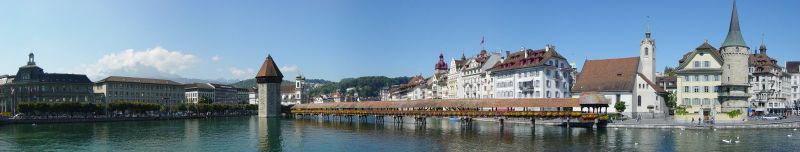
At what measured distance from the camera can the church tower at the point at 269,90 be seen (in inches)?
4914

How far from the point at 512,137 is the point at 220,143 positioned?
23.1 meters

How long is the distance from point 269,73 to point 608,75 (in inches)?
2649

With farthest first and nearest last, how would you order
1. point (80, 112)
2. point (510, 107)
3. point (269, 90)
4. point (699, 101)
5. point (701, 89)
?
point (269, 90) → point (80, 112) → point (699, 101) → point (701, 89) → point (510, 107)

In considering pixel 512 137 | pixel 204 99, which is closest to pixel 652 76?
pixel 512 137

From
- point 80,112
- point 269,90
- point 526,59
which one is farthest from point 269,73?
point 526,59

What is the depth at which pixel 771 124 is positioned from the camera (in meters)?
64.0

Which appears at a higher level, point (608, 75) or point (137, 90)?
point (608, 75)

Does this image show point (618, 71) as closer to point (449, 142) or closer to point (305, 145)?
point (449, 142)

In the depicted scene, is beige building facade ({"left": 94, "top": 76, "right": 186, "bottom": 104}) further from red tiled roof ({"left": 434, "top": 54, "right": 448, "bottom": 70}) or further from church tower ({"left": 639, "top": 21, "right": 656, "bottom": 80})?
church tower ({"left": 639, "top": 21, "right": 656, "bottom": 80})

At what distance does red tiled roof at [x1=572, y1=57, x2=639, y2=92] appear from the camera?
82000 millimetres

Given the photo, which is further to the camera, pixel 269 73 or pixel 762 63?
pixel 269 73

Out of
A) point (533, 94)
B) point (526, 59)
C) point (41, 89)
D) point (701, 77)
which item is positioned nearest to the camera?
point (701, 77)

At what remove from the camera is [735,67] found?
7656cm

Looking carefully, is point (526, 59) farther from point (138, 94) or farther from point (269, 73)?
point (138, 94)
